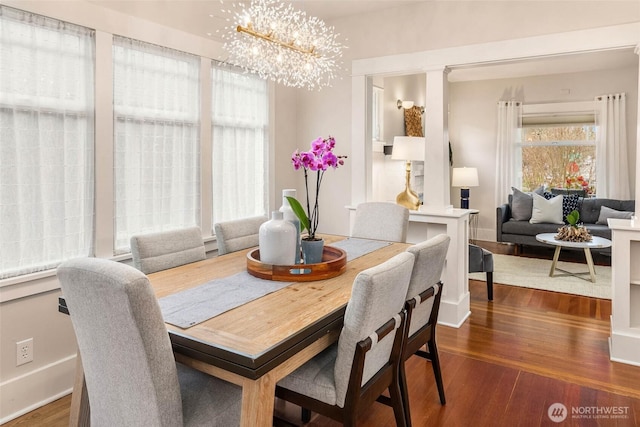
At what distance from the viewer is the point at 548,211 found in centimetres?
648

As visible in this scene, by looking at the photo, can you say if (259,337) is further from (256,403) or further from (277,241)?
(277,241)

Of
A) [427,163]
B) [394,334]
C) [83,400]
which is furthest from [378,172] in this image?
[83,400]

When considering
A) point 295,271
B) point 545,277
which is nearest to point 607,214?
point 545,277

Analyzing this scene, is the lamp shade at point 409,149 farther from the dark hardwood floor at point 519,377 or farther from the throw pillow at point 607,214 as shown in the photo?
the throw pillow at point 607,214

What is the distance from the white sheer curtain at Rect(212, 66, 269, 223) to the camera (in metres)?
3.65

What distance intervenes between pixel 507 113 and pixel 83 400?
7109 mm

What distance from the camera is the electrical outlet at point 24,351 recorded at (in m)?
2.46

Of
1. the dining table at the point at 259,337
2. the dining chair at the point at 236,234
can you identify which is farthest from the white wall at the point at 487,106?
the dining table at the point at 259,337

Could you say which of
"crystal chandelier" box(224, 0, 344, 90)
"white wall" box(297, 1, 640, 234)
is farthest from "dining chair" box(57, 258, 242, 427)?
"white wall" box(297, 1, 640, 234)

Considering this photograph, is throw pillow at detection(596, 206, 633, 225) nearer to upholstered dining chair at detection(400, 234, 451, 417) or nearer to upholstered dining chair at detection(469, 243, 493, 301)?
upholstered dining chair at detection(469, 243, 493, 301)

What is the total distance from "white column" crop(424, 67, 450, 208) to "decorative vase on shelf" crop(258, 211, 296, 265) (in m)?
1.97

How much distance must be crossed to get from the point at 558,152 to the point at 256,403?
719cm

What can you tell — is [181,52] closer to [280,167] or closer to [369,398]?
[280,167]

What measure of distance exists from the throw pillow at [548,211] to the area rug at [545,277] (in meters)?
0.68
